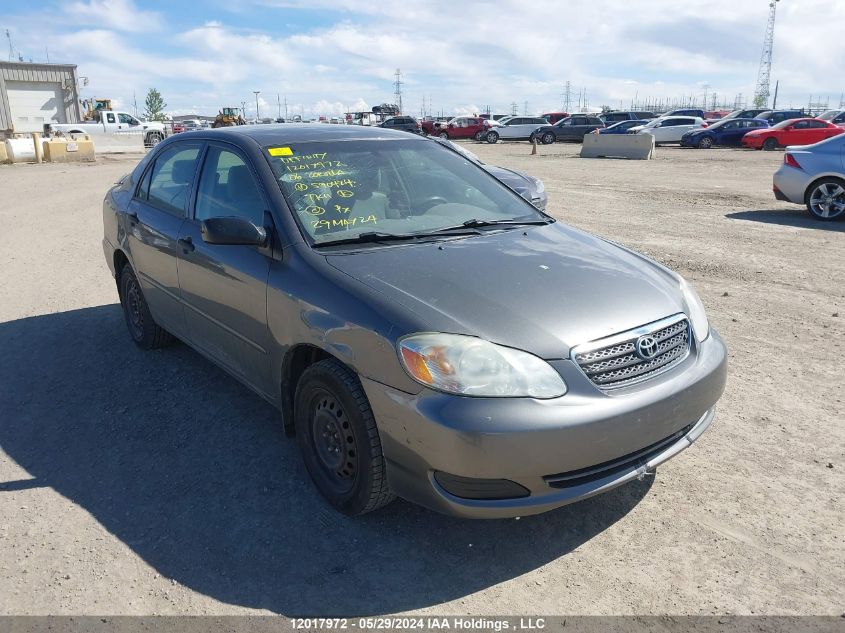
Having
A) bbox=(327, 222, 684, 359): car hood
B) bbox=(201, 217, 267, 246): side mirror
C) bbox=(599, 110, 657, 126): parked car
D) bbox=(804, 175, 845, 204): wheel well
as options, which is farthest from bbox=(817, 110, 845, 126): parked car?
bbox=(201, 217, 267, 246): side mirror

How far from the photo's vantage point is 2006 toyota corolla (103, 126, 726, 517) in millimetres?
2543

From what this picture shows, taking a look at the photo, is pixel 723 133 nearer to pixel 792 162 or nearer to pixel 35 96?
pixel 792 162

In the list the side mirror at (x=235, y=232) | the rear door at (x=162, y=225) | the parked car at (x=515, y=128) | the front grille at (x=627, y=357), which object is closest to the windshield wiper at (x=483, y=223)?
the side mirror at (x=235, y=232)

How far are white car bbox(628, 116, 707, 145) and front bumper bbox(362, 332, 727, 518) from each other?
33.7 meters

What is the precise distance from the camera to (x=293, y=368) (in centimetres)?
329

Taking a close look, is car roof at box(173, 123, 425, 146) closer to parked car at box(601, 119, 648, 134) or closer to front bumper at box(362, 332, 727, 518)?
front bumper at box(362, 332, 727, 518)

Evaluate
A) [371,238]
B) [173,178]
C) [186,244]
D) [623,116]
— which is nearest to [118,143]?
[623,116]

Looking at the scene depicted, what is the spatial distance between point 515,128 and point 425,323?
135 feet

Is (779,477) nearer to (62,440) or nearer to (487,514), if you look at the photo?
(487,514)

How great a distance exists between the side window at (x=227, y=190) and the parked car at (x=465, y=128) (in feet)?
135

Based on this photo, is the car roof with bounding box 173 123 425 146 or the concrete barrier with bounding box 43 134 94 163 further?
the concrete barrier with bounding box 43 134 94 163

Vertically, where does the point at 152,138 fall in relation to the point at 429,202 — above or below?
above

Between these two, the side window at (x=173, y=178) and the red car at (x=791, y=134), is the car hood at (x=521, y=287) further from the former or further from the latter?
the red car at (x=791, y=134)

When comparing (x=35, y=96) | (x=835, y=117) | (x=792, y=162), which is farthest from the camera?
(x=35, y=96)
